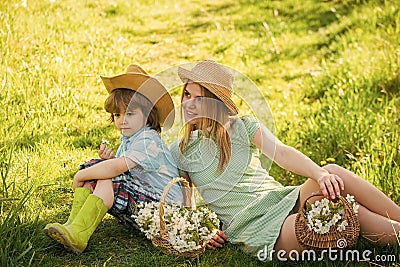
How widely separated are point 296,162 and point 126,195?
0.87 metres

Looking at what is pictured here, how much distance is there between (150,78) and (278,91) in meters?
2.66

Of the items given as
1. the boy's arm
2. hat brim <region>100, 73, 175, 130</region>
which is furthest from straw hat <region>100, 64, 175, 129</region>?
the boy's arm

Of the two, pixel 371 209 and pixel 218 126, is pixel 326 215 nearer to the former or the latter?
pixel 371 209

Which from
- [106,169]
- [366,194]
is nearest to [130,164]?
[106,169]

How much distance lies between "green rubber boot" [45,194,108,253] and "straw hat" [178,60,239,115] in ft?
2.49

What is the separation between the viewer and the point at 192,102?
3428 mm

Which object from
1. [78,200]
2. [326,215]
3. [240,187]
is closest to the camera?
[326,215]

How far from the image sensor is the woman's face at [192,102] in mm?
3414

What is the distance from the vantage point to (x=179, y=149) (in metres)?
3.62

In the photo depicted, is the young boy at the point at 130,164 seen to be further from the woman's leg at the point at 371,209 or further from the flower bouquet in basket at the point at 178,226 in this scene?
the woman's leg at the point at 371,209

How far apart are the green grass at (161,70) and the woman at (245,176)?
129mm

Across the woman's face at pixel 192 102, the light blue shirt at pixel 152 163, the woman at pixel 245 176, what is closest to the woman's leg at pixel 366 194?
the woman at pixel 245 176

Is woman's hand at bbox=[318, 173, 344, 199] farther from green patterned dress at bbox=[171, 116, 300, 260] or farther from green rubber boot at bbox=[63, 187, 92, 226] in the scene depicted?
green rubber boot at bbox=[63, 187, 92, 226]

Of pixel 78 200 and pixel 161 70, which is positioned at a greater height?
pixel 161 70
